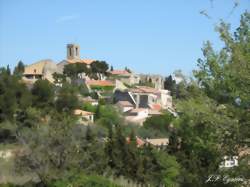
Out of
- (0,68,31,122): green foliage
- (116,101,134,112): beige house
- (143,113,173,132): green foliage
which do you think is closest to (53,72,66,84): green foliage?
(116,101,134,112): beige house

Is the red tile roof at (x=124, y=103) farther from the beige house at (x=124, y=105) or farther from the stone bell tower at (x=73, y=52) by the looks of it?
the stone bell tower at (x=73, y=52)

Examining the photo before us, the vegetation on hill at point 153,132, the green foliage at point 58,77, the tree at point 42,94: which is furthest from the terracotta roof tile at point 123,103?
the tree at point 42,94

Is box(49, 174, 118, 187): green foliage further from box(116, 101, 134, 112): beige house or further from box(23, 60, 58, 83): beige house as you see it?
box(23, 60, 58, 83): beige house

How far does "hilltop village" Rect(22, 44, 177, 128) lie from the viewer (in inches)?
2041

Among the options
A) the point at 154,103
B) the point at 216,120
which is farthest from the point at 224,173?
the point at 154,103

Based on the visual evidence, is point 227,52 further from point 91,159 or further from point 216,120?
point 91,159

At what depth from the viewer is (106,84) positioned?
6012 centimetres

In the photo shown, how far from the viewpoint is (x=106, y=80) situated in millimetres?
64688

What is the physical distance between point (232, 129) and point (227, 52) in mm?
958

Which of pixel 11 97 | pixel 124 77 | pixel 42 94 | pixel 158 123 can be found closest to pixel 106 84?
pixel 124 77

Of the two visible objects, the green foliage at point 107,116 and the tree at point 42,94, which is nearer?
the tree at point 42,94

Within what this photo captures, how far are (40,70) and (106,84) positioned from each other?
10.7m

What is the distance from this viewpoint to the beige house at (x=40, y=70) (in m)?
63.8

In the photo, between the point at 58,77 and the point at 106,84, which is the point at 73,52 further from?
the point at 106,84
